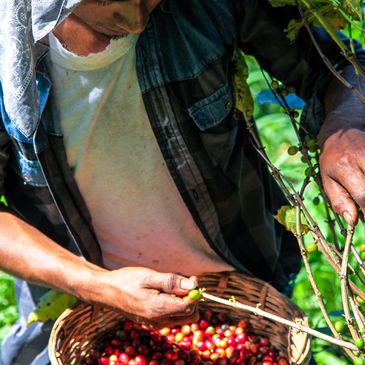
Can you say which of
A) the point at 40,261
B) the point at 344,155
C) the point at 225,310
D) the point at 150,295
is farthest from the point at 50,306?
the point at 344,155

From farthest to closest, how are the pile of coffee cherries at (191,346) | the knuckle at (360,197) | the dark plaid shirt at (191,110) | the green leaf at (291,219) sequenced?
the pile of coffee cherries at (191,346) → the dark plaid shirt at (191,110) → the green leaf at (291,219) → the knuckle at (360,197)

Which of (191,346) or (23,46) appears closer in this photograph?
(23,46)

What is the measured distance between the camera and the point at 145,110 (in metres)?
2.38

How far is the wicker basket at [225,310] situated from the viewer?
2404mm

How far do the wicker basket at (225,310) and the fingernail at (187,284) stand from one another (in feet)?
1.37

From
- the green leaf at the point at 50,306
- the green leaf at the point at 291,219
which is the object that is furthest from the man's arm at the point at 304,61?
the green leaf at the point at 50,306

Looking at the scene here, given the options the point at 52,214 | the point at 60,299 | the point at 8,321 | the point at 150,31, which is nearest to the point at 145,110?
the point at 150,31

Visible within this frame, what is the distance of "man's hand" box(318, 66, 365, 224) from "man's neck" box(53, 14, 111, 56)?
66 centimetres

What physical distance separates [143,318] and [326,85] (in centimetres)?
90

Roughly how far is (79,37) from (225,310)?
1.06 metres

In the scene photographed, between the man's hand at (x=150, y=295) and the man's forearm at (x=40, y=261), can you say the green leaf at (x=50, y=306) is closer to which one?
the man's forearm at (x=40, y=261)

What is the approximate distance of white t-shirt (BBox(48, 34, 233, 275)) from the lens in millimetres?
2307

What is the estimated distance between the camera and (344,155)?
1.92 meters

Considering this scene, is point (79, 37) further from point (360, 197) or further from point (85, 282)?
point (360, 197)
